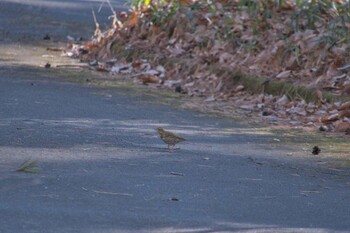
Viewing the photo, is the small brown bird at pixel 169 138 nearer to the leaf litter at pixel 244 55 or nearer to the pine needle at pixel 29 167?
the pine needle at pixel 29 167

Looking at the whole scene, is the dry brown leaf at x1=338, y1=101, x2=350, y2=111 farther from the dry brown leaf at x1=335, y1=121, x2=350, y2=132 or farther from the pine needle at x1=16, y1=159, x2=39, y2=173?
the pine needle at x1=16, y1=159, x2=39, y2=173

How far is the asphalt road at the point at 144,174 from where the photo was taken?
616 cm

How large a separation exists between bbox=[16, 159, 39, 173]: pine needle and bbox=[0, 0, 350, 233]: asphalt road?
6cm

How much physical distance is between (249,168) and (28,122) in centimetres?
233

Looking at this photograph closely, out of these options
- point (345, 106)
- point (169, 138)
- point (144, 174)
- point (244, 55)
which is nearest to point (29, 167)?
point (144, 174)

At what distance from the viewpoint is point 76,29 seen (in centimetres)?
1738

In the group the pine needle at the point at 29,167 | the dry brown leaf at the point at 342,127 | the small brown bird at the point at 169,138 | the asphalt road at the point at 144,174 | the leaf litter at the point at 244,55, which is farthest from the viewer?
the leaf litter at the point at 244,55

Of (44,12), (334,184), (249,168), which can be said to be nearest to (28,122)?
(249,168)

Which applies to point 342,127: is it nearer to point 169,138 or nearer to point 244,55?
point 169,138

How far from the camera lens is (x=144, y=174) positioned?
7.41 meters

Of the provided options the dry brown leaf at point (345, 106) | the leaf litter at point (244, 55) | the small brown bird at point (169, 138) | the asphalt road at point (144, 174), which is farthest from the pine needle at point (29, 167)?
the dry brown leaf at point (345, 106)

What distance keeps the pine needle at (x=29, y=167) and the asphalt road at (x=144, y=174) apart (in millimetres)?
58

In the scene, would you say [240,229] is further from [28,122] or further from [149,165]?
[28,122]

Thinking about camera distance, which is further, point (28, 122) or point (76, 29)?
point (76, 29)
